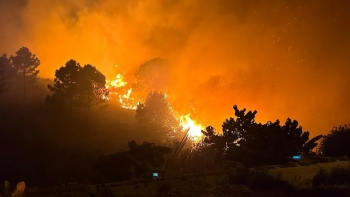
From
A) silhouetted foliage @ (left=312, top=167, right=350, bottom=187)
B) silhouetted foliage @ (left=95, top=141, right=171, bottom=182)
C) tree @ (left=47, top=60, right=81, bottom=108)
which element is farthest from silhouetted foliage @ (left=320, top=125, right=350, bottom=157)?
tree @ (left=47, top=60, right=81, bottom=108)

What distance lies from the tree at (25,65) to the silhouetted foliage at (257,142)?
49.5 metres

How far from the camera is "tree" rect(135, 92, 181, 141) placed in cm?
6606

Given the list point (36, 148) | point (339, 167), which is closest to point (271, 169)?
point (339, 167)

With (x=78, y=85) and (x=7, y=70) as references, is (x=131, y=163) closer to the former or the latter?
(x=78, y=85)

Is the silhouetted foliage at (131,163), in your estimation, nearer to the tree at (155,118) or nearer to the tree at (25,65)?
the tree at (155,118)

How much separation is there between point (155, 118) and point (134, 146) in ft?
101

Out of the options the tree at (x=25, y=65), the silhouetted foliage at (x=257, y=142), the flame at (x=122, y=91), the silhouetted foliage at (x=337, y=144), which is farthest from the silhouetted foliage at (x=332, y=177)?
the flame at (x=122, y=91)

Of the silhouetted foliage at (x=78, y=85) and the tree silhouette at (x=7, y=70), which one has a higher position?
the tree silhouette at (x=7, y=70)

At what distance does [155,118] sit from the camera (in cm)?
6675

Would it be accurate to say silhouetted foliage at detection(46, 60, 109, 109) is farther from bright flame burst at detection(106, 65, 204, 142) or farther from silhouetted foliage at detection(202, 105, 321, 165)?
silhouetted foliage at detection(202, 105, 321, 165)


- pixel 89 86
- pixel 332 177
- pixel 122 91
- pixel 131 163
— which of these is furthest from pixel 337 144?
pixel 122 91

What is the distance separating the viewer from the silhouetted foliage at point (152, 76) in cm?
9016

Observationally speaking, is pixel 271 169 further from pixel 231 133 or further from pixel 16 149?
pixel 16 149

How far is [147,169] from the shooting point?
99.6 ft
